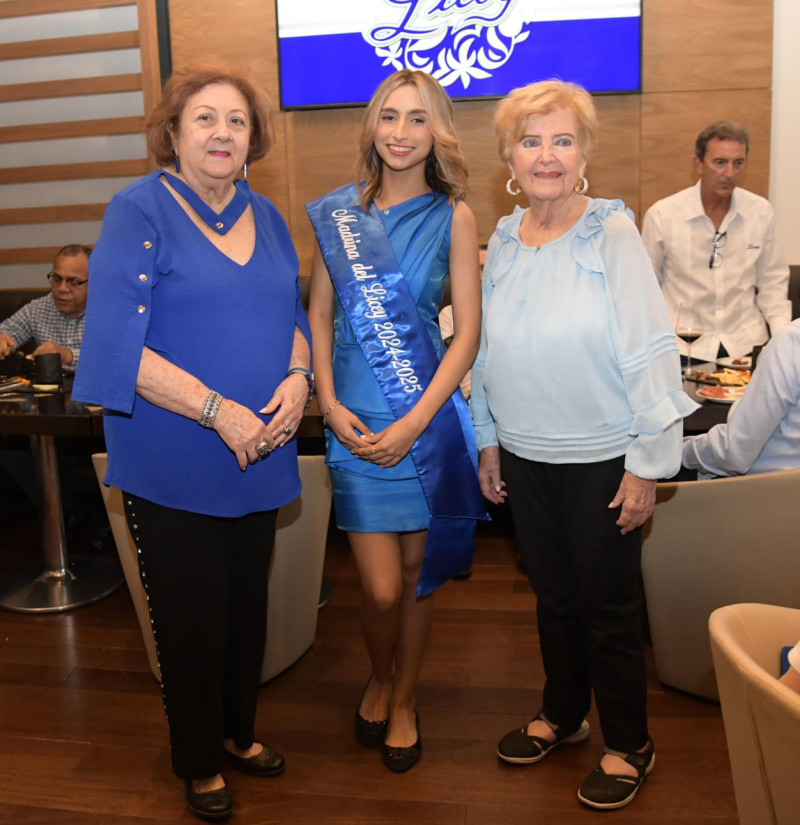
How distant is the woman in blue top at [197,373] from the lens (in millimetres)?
1638

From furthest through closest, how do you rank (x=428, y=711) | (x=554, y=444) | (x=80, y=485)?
1. (x=80, y=485)
2. (x=428, y=711)
3. (x=554, y=444)

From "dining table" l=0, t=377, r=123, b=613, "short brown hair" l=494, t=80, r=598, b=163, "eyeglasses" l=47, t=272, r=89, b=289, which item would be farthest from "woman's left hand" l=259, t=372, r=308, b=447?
"eyeglasses" l=47, t=272, r=89, b=289

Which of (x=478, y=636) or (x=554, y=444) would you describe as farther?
(x=478, y=636)

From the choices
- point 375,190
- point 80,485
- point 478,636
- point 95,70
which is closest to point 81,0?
point 95,70

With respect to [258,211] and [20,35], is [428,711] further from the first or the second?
[20,35]

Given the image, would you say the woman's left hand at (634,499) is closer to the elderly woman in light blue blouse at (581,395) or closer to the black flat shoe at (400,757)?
the elderly woman in light blue blouse at (581,395)

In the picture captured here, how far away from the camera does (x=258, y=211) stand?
1875mm

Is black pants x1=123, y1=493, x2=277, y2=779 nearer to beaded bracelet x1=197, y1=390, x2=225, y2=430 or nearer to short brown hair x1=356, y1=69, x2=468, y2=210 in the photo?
beaded bracelet x1=197, y1=390, x2=225, y2=430

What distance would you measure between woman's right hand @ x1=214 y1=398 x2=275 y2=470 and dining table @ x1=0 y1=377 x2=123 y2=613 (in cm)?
125

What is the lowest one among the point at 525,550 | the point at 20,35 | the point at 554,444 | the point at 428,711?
the point at 428,711

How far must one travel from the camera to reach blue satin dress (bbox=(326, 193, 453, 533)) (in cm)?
195

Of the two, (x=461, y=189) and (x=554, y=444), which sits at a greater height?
(x=461, y=189)

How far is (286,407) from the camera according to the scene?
1787 millimetres

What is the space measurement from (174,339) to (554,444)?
79 cm
